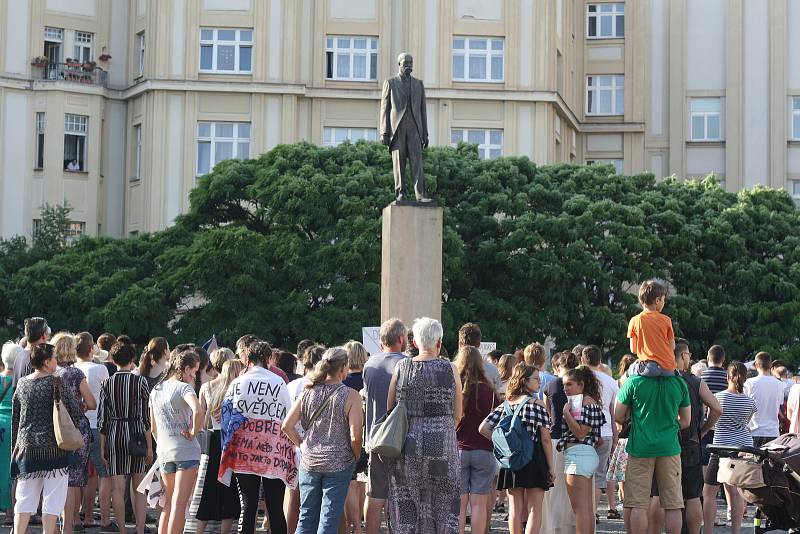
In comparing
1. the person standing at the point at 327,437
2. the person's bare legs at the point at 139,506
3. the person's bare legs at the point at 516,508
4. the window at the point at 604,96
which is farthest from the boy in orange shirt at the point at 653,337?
the window at the point at 604,96

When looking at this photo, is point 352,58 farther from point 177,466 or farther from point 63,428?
point 63,428

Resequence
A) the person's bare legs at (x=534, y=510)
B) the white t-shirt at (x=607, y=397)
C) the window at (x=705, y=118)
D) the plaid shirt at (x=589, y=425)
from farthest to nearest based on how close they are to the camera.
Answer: the window at (x=705, y=118) → the white t-shirt at (x=607, y=397) → the plaid shirt at (x=589, y=425) → the person's bare legs at (x=534, y=510)

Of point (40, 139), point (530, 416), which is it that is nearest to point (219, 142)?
point (40, 139)

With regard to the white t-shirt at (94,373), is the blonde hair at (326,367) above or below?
above

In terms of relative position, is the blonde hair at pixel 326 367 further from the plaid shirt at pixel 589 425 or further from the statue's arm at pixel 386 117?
the statue's arm at pixel 386 117

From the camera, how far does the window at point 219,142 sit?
51406 mm

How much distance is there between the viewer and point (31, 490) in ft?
42.0

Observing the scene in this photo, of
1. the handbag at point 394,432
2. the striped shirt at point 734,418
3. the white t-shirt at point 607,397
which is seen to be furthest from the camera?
the striped shirt at point 734,418

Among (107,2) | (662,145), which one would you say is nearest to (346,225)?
(107,2)

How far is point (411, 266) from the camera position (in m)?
19.9

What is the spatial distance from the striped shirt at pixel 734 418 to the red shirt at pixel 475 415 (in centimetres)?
413

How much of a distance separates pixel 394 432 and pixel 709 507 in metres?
5.34

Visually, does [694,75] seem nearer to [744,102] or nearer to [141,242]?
[744,102]

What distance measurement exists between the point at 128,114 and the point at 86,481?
39.0 m
